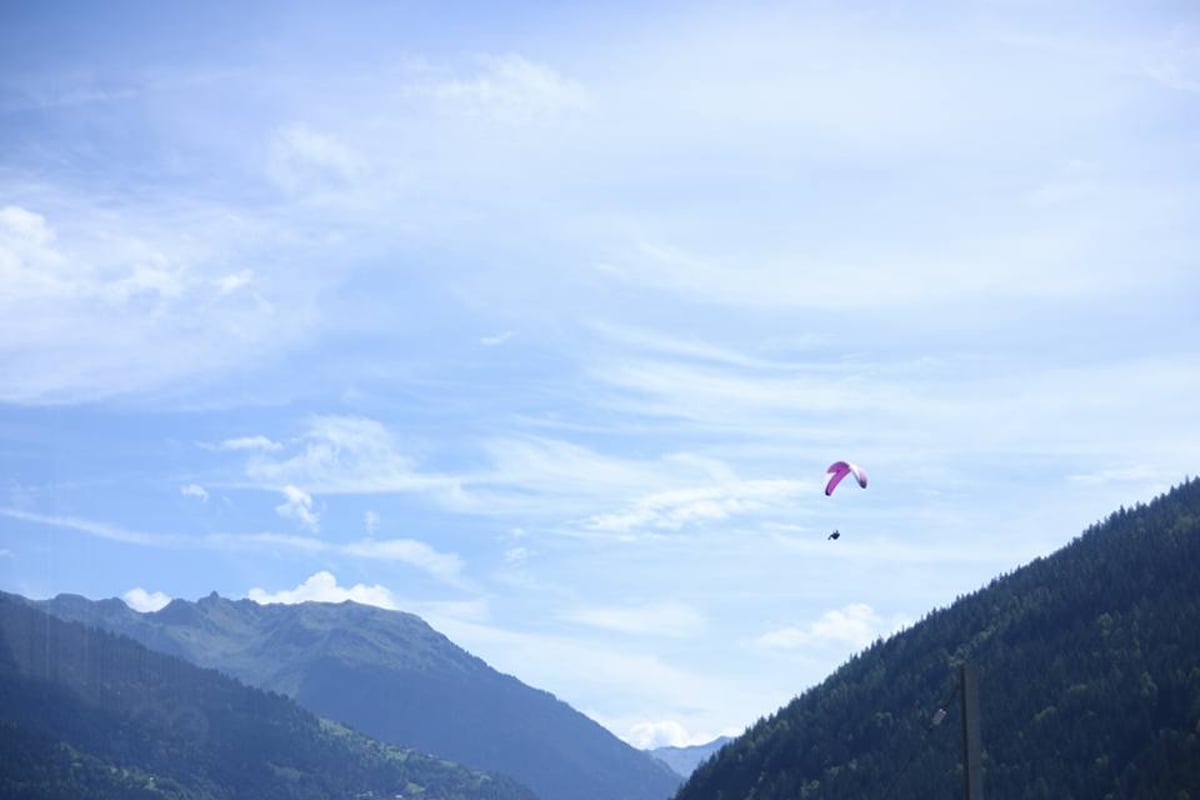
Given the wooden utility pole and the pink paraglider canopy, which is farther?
the pink paraglider canopy

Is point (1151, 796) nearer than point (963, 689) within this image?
No

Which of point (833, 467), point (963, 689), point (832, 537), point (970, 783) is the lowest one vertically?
point (970, 783)

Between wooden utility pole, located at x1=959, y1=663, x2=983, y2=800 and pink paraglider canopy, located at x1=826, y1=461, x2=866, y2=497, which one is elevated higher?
pink paraglider canopy, located at x1=826, y1=461, x2=866, y2=497

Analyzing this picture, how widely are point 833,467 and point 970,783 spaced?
177 ft

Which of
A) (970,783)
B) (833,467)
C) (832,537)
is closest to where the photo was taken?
(970,783)

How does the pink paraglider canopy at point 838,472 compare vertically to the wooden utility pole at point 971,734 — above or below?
above

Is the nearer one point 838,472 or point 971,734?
point 971,734

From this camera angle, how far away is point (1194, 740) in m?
196

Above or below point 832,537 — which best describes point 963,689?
below

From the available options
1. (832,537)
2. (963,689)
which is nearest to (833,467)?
(832,537)

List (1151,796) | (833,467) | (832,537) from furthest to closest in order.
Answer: (1151,796)
(833,467)
(832,537)

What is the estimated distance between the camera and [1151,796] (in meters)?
190

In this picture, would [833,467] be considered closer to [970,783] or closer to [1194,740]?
[970,783]

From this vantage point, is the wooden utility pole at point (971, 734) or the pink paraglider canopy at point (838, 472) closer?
the wooden utility pole at point (971, 734)
